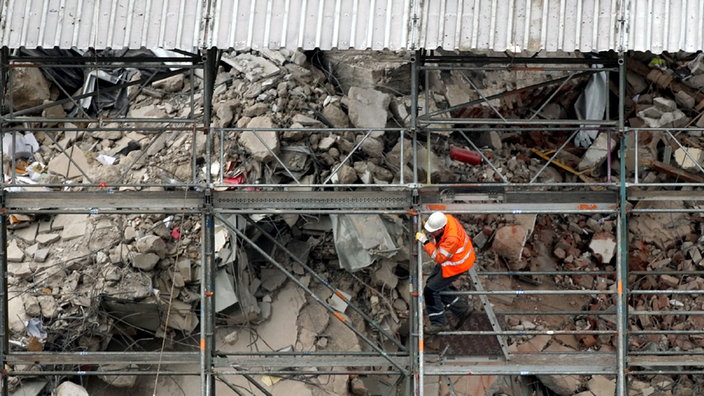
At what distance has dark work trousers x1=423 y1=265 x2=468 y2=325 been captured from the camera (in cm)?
1550

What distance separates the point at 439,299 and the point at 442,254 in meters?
0.81

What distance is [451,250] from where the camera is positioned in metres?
15.1

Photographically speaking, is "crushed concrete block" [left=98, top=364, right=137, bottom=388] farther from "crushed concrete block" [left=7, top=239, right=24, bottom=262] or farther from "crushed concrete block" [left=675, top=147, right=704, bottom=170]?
"crushed concrete block" [left=675, top=147, right=704, bottom=170]

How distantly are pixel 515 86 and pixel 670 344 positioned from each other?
494 cm

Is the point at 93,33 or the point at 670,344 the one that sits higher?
the point at 93,33

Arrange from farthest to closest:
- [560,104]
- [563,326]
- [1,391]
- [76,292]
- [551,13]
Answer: [560,104] → [563,326] → [76,292] → [1,391] → [551,13]

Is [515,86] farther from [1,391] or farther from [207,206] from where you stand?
[1,391]

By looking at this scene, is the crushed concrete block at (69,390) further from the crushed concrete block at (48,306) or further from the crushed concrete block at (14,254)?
the crushed concrete block at (14,254)

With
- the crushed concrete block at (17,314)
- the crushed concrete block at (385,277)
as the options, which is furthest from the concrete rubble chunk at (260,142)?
the crushed concrete block at (17,314)

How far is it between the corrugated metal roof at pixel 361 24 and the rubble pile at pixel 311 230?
7.45 feet

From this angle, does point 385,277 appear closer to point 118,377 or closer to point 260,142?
point 260,142

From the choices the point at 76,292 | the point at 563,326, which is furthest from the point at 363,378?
the point at 76,292

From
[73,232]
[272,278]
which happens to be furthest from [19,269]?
[272,278]

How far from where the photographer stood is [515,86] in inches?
797
